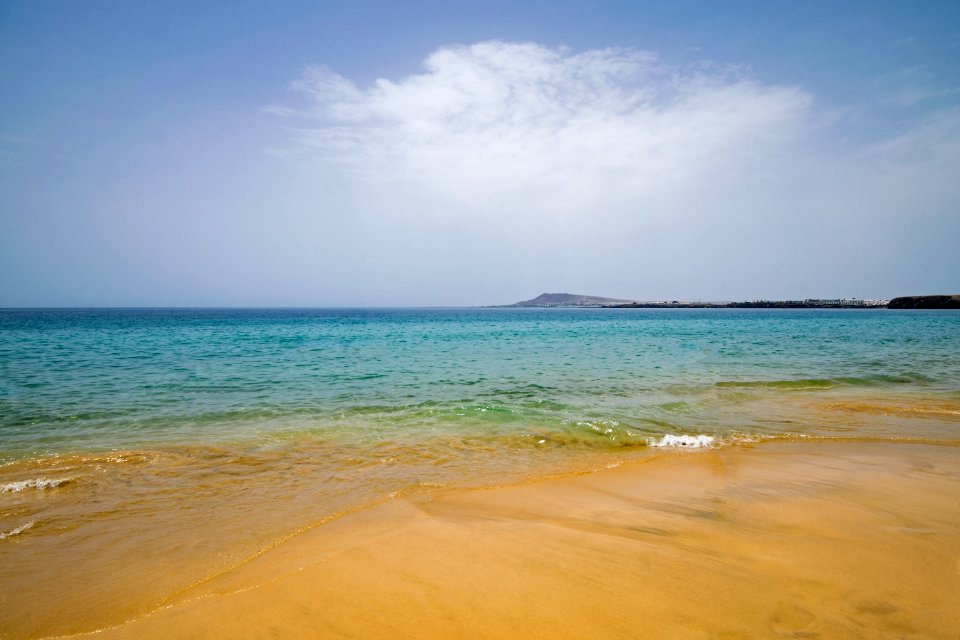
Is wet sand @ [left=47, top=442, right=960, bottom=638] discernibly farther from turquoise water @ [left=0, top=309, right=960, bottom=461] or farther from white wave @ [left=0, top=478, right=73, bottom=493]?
white wave @ [left=0, top=478, right=73, bottom=493]

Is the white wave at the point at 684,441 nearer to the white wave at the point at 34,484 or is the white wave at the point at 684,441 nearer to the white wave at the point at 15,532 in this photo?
the white wave at the point at 15,532

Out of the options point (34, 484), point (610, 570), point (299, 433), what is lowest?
point (299, 433)

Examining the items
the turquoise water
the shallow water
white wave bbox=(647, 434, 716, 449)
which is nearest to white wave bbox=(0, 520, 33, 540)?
the shallow water

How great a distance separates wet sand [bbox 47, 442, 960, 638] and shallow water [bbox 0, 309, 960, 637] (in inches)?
25.6

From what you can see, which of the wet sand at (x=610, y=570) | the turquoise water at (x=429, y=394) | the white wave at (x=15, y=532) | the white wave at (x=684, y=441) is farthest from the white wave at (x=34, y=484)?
the white wave at (x=684, y=441)

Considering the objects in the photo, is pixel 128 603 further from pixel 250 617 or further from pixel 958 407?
pixel 958 407

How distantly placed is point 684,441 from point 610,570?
4867 millimetres

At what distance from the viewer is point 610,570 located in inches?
128

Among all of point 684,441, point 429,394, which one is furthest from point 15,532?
point 684,441

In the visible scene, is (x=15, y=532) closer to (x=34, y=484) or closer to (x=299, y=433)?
(x=34, y=484)

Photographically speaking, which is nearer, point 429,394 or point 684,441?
point 684,441

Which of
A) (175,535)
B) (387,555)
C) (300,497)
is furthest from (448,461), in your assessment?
(175,535)

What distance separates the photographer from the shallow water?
12.9ft

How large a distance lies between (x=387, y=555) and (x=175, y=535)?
7.01 ft
